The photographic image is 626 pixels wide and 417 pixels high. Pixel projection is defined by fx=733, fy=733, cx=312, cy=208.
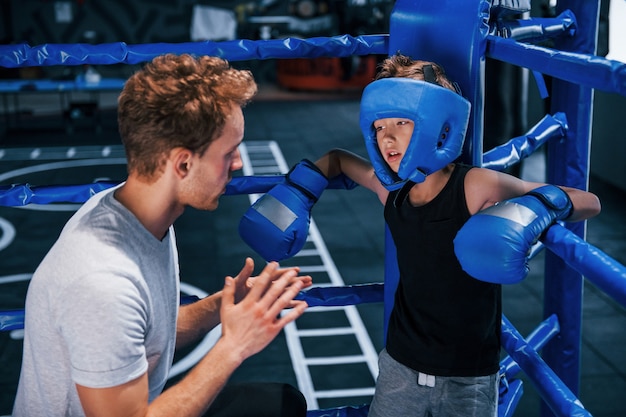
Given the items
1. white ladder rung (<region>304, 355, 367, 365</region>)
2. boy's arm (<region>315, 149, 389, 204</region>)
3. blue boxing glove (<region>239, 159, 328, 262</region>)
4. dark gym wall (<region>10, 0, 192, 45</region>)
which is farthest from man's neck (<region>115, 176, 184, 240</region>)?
dark gym wall (<region>10, 0, 192, 45</region>)

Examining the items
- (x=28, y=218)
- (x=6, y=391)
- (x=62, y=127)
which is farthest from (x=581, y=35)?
(x=62, y=127)

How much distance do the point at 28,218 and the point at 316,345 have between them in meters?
3.02

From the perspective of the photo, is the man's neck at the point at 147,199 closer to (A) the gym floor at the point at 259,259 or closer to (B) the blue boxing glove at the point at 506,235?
(B) the blue boxing glove at the point at 506,235

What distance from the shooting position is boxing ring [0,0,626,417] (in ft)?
4.99

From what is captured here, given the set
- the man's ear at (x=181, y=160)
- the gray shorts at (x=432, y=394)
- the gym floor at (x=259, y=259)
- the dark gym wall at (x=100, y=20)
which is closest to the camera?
the man's ear at (x=181, y=160)

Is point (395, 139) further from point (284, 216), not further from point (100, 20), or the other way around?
point (100, 20)

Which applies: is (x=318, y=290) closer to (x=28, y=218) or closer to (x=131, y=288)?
(x=131, y=288)

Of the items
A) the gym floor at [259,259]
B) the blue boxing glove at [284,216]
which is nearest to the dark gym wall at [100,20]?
the gym floor at [259,259]

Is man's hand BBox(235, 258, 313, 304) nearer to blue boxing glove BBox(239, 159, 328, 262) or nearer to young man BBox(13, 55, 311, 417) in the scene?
young man BBox(13, 55, 311, 417)

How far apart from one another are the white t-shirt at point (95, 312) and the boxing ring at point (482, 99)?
460 mm

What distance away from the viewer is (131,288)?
125 cm

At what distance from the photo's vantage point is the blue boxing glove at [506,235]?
1218mm

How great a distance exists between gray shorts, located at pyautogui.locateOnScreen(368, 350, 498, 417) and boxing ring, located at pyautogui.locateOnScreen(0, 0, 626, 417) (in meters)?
0.11

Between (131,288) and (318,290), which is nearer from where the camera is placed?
(131,288)
